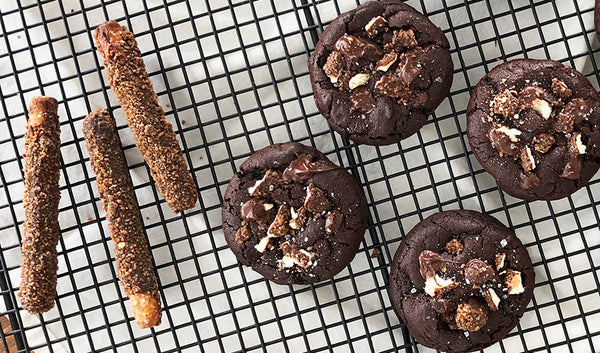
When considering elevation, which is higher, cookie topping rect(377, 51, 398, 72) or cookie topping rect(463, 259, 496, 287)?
cookie topping rect(377, 51, 398, 72)

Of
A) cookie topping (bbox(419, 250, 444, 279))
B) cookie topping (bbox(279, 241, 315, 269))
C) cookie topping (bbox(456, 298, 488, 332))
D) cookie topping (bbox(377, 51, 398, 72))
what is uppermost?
cookie topping (bbox(377, 51, 398, 72))

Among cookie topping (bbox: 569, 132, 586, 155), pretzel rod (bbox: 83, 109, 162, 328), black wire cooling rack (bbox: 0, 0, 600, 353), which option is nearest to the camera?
cookie topping (bbox: 569, 132, 586, 155)

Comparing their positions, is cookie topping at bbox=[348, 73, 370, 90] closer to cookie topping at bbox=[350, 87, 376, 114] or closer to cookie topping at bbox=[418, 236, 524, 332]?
cookie topping at bbox=[350, 87, 376, 114]

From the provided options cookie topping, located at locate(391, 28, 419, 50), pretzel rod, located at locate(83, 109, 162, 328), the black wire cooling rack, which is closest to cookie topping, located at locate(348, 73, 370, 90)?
cookie topping, located at locate(391, 28, 419, 50)

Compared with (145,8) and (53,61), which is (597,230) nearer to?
(145,8)

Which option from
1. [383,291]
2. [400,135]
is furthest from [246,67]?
[383,291]

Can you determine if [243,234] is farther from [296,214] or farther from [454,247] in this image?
[454,247]

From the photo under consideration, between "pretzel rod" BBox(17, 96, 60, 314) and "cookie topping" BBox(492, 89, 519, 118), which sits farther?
"pretzel rod" BBox(17, 96, 60, 314)
